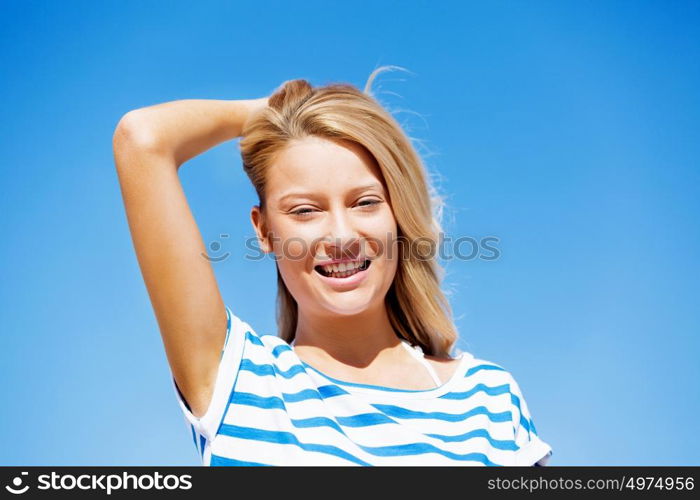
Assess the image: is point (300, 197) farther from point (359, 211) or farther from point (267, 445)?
point (267, 445)

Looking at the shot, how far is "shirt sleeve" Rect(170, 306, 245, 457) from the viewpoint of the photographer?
119 inches

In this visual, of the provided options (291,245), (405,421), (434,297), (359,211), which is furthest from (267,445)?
(434,297)

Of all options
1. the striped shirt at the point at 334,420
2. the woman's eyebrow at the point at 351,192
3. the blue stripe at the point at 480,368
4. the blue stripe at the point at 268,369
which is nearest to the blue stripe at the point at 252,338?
the striped shirt at the point at 334,420

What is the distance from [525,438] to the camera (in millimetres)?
3602

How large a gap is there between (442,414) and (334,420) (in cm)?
57

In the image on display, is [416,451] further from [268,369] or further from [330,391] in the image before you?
[268,369]

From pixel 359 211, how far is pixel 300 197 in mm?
305

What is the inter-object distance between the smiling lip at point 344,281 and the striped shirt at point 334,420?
0.39 meters

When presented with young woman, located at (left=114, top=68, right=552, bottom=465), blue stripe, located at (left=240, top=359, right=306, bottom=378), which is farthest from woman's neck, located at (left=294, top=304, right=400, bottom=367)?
blue stripe, located at (left=240, top=359, right=306, bottom=378)
